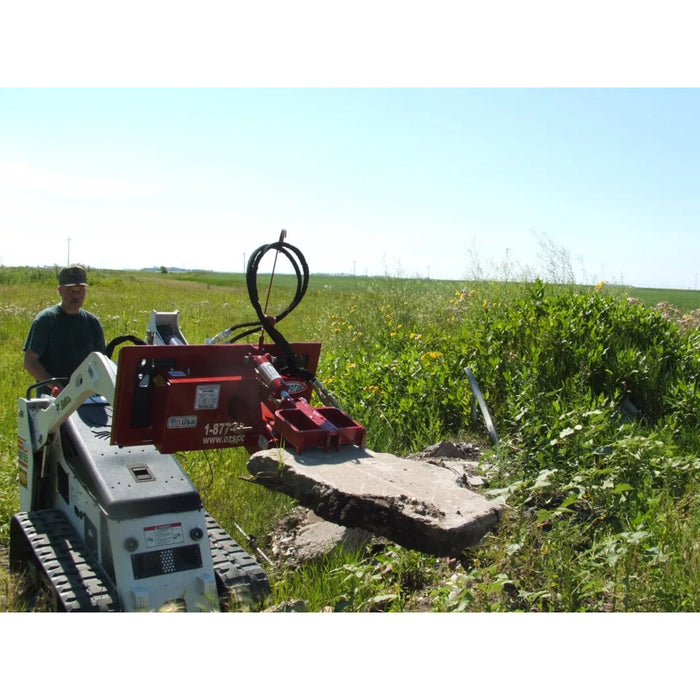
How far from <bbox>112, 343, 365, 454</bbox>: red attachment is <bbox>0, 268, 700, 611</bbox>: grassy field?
1025mm

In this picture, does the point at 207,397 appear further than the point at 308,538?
No

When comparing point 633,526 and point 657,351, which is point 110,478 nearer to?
point 633,526

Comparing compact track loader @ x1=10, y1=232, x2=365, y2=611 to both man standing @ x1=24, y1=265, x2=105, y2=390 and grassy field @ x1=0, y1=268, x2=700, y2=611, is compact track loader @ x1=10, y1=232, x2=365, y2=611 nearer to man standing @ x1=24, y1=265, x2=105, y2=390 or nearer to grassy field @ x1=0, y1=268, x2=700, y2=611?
grassy field @ x1=0, y1=268, x2=700, y2=611

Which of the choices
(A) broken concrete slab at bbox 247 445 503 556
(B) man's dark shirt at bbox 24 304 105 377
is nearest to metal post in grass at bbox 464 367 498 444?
(A) broken concrete slab at bbox 247 445 503 556

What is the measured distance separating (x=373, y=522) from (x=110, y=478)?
144 cm

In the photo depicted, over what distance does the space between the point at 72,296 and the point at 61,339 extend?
34 centimetres

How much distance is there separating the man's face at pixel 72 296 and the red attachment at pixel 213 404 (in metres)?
2.58

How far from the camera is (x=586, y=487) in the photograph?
4.71 metres

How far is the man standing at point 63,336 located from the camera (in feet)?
17.9

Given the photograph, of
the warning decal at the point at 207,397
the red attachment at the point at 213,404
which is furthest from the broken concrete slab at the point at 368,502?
the warning decal at the point at 207,397

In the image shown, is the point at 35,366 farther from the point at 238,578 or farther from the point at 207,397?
the point at 207,397

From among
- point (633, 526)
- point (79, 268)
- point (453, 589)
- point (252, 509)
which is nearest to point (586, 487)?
point (633, 526)

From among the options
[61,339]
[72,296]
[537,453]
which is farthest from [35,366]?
[537,453]

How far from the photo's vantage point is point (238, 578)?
385 cm
